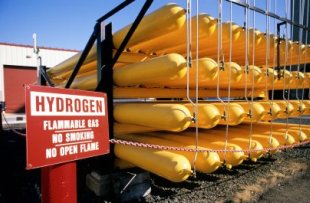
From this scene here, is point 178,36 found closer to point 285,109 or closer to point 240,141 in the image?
point 240,141

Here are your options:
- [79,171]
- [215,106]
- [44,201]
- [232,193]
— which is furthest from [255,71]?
[79,171]

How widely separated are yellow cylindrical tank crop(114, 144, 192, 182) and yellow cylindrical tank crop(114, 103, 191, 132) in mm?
311

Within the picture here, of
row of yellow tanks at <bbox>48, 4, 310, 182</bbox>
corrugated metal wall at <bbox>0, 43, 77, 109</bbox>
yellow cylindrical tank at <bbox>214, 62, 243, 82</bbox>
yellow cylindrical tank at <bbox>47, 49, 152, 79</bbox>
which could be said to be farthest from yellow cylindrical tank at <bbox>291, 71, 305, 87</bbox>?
corrugated metal wall at <bbox>0, 43, 77, 109</bbox>

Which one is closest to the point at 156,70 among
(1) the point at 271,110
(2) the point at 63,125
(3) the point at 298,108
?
(2) the point at 63,125

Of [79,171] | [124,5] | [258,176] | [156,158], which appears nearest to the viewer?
[156,158]

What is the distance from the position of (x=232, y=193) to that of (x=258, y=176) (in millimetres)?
934

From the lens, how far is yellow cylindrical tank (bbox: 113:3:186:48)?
9.62 ft

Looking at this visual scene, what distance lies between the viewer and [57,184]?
1790 millimetres

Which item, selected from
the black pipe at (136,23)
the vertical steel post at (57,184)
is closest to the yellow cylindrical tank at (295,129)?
the black pipe at (136,23)

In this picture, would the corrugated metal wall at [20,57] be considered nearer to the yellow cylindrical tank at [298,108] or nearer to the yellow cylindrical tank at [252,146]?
the yellow cylindrical tank at [252,146]

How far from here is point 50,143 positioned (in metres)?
1.69

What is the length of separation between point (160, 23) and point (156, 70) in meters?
0.54

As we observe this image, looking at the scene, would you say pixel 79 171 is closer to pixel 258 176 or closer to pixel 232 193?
pixel 232 193

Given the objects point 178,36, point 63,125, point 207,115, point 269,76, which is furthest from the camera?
point 269,76
